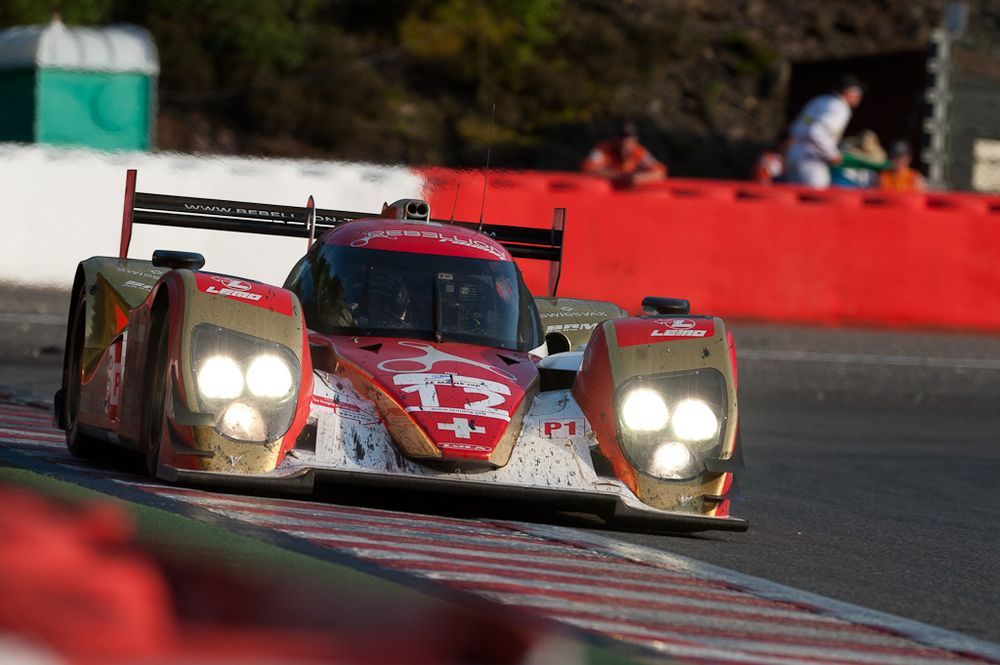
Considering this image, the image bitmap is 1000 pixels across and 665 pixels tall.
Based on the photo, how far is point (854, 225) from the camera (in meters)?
17.4

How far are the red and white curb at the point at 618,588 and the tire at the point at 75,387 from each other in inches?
36.0

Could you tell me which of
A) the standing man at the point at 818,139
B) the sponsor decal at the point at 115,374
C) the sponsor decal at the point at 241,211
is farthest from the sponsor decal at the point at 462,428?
the standing man at the point at 818,139

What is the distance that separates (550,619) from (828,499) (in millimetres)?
4425

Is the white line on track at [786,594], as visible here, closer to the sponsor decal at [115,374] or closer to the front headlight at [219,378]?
the front headlight at [219,378]

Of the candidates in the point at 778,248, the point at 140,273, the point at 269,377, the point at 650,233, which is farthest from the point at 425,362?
the point at 778,248

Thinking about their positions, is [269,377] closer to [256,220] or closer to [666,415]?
[666,415]

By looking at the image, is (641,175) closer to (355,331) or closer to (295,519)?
(355,331)

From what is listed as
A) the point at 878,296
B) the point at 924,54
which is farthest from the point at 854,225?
the point at 924,54

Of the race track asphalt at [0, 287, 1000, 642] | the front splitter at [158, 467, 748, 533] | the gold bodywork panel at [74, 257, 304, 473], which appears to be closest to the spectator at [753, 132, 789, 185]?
the race track asphalt at [0, 287, 1000, 642]

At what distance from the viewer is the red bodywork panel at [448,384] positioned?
20.5 feet

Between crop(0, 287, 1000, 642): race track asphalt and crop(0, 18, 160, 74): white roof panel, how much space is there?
5.23 metres

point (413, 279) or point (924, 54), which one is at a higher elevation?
point (924, 54)

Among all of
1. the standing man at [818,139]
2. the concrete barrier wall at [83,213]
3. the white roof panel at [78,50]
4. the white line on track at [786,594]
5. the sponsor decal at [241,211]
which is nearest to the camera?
Result: the white line on track at [786,594]

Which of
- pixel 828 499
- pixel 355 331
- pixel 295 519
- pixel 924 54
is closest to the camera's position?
pixel 295 519
